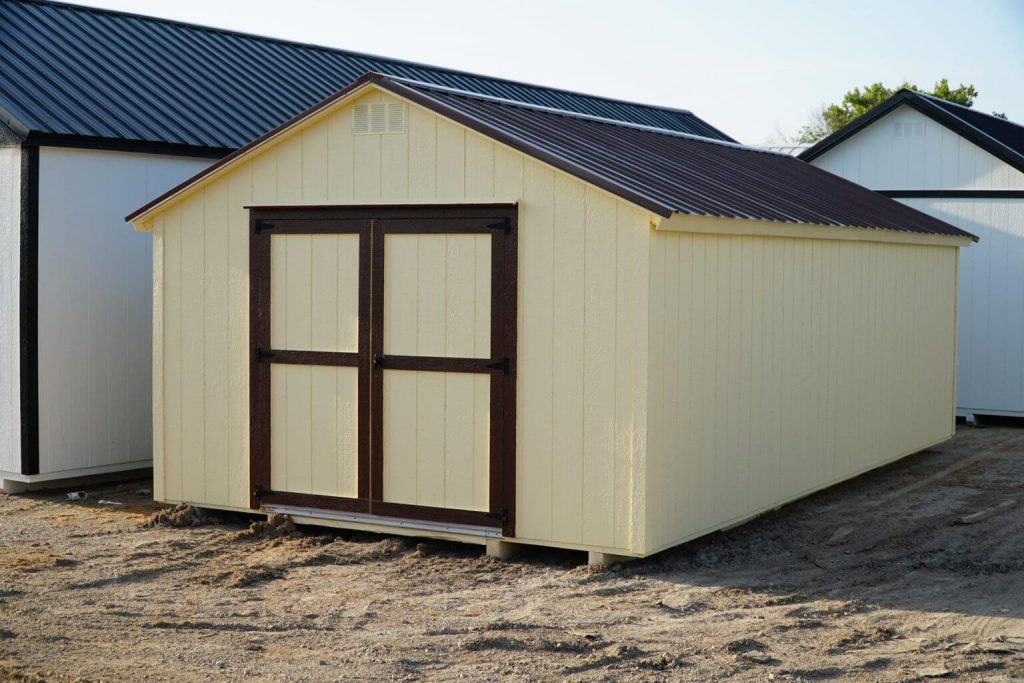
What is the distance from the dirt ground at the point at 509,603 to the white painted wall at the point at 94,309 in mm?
956

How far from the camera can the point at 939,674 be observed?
5840 mm

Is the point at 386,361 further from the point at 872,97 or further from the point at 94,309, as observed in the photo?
the point at 872,97

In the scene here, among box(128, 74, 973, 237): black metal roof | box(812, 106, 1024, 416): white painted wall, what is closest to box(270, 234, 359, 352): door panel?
box(128, 74, 973, 237): black metal roof

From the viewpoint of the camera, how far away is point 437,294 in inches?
336

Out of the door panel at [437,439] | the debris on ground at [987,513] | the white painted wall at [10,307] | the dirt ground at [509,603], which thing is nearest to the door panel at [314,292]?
the door panel at [437,439]

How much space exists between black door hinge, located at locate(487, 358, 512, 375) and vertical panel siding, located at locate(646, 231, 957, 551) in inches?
38.5

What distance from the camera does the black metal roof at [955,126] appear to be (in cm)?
1512

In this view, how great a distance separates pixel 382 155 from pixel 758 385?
302 cm

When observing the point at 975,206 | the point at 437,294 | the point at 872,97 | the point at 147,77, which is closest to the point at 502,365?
the point at 437,294

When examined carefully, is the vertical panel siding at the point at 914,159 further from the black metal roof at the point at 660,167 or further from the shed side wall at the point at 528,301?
the shed side wall at the point at 528,301

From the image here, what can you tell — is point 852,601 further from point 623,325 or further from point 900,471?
point 900,471

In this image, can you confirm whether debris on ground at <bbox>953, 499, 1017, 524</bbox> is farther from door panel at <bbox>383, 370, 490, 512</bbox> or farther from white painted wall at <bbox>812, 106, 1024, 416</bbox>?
white painted wall at <bbox>812, 106, 1024, 416</bbox>

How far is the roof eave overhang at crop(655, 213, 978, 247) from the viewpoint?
7932 millimetres

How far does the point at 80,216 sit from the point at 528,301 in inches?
180
